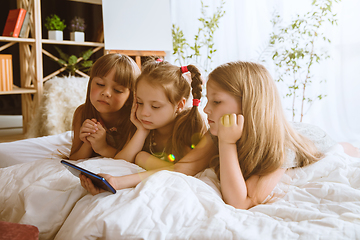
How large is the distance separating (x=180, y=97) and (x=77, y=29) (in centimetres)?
230

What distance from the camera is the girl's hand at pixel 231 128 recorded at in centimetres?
92

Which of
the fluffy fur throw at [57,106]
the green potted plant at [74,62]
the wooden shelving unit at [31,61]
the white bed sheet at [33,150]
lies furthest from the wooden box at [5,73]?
the white bed sheet at [33,150]

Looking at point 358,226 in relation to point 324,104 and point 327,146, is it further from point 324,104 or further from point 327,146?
point 324,104

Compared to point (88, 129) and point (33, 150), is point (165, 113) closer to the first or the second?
point (88, 129)

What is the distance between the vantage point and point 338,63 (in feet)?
8.77

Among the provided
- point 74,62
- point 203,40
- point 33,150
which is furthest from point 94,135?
point 203,40

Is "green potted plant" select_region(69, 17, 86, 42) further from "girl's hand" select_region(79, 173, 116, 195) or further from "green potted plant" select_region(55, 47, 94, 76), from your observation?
"girl's hand" select_region(79, 173, 116, 195)

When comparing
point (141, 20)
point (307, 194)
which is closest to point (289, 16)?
point (141, 20)

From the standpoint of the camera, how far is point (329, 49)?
265 cm

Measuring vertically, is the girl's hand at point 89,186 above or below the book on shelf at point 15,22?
below

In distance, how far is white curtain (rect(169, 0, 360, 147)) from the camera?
258 cm

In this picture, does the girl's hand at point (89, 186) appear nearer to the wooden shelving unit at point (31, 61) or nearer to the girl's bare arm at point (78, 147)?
the girl's bare arm at point (78, 147)

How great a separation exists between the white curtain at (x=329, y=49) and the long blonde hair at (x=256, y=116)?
74.9 inches

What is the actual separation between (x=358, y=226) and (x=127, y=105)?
103 centimetres
